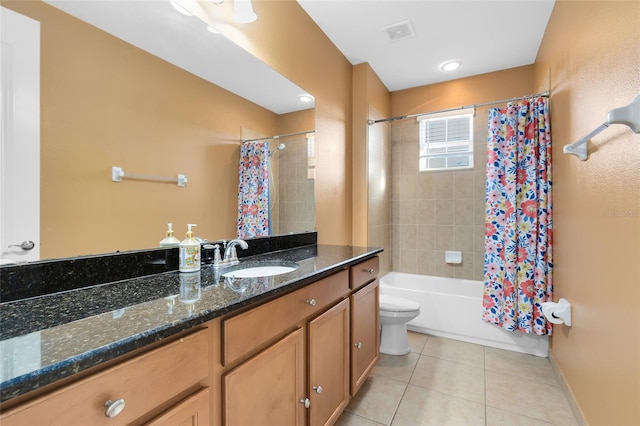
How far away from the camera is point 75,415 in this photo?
504mm

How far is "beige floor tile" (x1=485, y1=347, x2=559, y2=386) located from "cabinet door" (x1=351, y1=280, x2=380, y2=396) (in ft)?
3.24

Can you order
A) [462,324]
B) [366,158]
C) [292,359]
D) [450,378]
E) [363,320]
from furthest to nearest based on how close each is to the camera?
[366,158], [462,324], [450,378], [363,320], [292,359]

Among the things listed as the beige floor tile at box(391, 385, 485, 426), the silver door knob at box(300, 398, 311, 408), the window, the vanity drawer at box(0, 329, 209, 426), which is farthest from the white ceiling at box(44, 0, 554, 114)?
the beige floor tile at box(391, 385, 485, 426)

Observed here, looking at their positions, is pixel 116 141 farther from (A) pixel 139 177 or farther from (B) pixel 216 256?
(B) pixel 216 256

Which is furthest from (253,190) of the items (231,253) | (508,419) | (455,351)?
(455,351)

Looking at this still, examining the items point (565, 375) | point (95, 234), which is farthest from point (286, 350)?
point (565, 375)

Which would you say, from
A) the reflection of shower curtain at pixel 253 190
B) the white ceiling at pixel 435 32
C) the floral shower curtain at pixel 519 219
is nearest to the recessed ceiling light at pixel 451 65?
the white ceiling at pixel 435 32

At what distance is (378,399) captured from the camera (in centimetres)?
176

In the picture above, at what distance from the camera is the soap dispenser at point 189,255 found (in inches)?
47.3

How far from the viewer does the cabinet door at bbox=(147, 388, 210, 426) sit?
65 centimetres

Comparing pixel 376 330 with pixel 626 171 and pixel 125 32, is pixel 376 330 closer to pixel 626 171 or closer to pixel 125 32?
pixel 626 171

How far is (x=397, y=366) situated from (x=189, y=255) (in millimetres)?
1717

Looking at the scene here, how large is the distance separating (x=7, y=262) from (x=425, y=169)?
3.28m

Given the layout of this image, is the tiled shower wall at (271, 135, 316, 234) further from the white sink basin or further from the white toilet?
the white toilet
